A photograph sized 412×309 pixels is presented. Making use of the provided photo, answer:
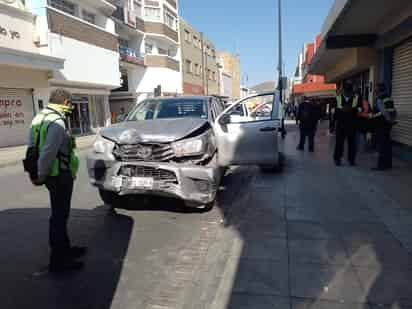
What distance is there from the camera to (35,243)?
3.71m

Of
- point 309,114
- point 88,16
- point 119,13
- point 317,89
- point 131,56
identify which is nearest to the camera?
point 309,114

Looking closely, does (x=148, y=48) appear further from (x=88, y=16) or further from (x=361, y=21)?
(x=361, y=21)

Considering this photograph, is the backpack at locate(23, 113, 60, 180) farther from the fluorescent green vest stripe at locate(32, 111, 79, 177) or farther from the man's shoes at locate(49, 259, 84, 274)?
the man's shoes at locate(49, 259, 84, 274)

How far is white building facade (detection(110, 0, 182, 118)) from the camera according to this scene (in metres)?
28.3

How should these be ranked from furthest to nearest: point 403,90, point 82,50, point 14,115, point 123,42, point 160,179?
point 123,42, point 82,50, point 14,115, point 403,90, point 160,179

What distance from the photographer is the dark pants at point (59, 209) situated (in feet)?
9.68

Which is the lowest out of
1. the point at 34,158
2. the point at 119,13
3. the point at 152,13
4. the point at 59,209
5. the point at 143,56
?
the point at 59,209

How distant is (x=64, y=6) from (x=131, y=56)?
8.40 metres

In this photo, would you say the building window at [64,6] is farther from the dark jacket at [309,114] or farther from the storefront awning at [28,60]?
the dark jacket at [309,114]

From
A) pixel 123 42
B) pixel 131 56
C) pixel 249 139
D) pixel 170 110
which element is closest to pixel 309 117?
pixel 249 139

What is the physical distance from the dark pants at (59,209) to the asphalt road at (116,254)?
0.92 ft

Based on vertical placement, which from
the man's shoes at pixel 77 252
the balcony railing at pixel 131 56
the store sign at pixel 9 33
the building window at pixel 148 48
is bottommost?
the man's shoes at pixel 77 252

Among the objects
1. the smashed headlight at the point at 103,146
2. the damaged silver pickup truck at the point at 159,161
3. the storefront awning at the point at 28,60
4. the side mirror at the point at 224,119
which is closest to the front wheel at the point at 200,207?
the damaged silver pickup truck at the point at 159,161

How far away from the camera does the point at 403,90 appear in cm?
814
